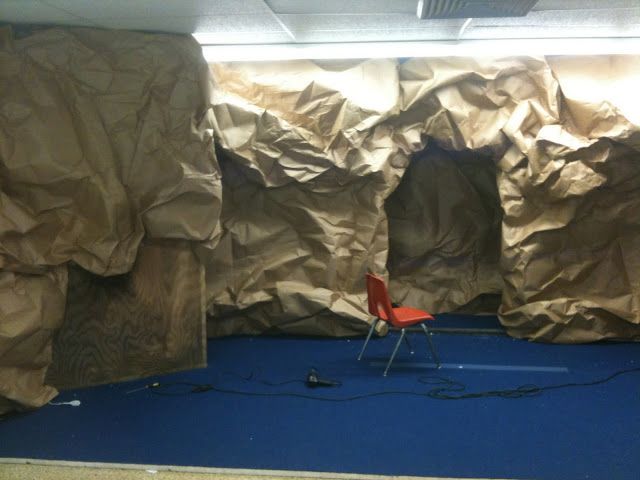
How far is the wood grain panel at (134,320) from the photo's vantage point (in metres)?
4.30

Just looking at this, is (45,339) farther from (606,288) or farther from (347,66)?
(606,288)

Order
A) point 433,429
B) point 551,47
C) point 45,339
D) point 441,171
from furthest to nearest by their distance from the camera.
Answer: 1. point 441,171
2. point 551,47
3. point 45,339
4. point 433,429

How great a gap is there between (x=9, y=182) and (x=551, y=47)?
3334mm

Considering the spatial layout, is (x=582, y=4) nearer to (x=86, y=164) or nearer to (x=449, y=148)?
(x=449, y=148)

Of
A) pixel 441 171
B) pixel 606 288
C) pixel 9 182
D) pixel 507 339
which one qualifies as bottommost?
pixel 507 339

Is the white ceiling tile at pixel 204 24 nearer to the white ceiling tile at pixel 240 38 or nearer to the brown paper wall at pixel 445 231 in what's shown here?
the white ceiling tile at pixel 240 38

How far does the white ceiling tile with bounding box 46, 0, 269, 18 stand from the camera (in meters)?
3.41

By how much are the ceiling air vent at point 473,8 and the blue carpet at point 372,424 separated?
211cm

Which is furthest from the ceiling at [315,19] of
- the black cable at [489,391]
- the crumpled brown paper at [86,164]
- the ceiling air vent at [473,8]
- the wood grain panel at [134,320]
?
the black cable at [489,391]

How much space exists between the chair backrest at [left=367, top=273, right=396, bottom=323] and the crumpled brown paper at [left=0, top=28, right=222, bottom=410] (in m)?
1.11

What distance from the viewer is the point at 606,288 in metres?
5.16

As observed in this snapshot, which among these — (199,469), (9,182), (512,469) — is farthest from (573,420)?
(9,182)

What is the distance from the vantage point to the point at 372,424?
3766mm

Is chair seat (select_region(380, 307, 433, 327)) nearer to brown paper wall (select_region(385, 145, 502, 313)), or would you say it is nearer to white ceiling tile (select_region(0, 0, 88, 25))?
brown paper wall (select_region(385, 145, 502, 313))
